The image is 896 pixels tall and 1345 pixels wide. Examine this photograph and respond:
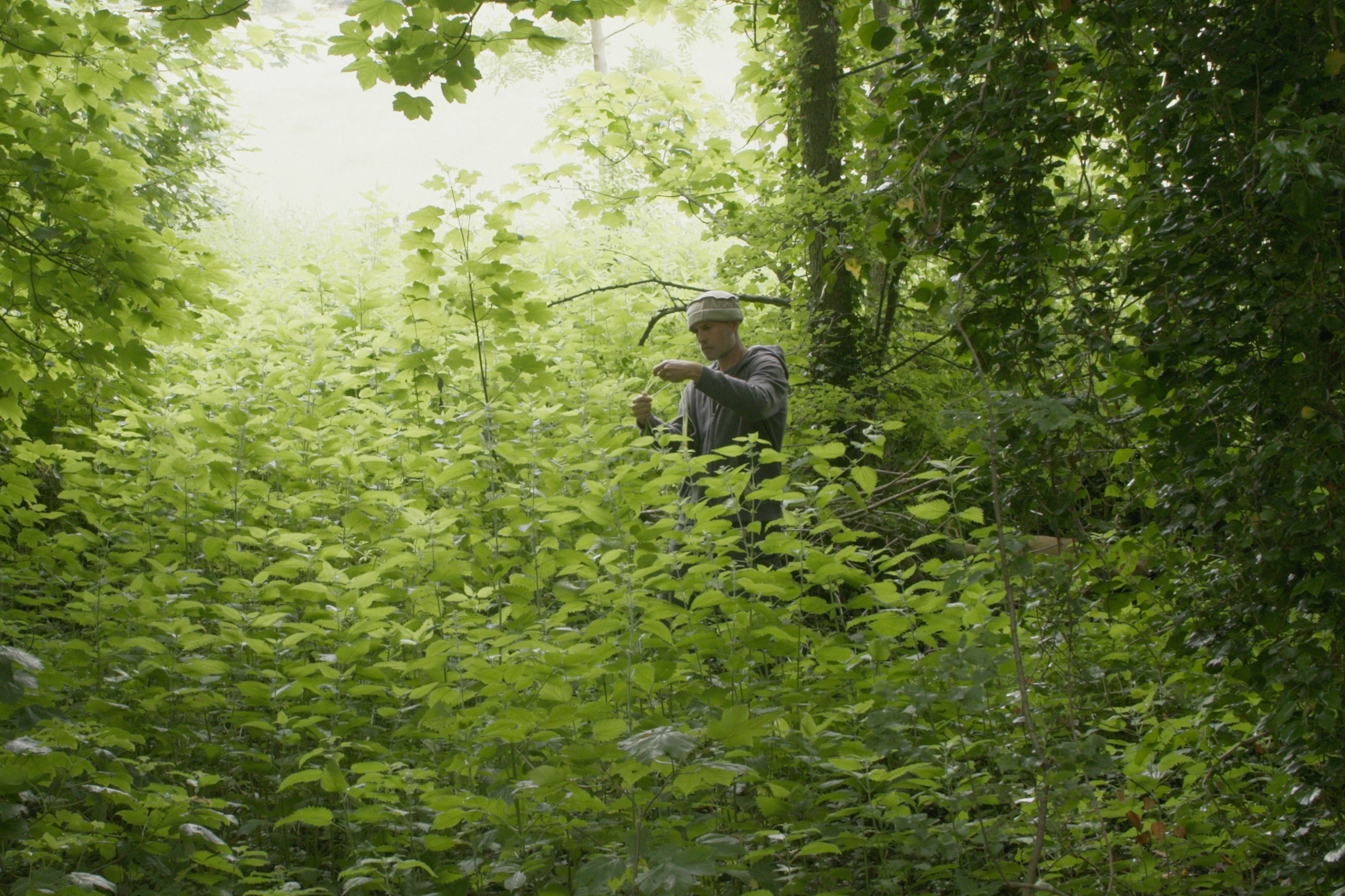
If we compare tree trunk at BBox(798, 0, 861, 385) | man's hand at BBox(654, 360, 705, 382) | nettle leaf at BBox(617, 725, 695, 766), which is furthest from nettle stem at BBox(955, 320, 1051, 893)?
tree trunk at BBox(798, 0, 861, 385)

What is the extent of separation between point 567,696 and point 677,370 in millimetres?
1458

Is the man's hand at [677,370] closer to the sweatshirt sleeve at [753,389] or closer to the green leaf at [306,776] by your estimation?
the sweatshirt sleeve at [753,389]

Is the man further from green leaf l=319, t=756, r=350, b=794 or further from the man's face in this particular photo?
green leaf l=319, t=756, r=350, b=794

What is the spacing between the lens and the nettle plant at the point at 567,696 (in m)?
2.40

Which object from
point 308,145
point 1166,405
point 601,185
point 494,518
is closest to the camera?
point 1166,405

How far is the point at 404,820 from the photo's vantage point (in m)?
3.06

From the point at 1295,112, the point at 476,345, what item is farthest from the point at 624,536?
the point at 1295,112

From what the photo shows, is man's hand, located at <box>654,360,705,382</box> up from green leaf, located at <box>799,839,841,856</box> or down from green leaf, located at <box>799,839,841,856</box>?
up

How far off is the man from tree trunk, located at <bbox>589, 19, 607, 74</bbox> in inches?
431

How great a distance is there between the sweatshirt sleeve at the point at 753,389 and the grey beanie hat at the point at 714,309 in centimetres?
27

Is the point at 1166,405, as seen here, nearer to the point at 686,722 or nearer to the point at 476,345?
the point at 686,722

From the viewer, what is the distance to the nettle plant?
2.40 meters

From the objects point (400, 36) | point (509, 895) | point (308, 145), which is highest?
point (308, 145)

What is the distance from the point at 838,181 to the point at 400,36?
2.69m
